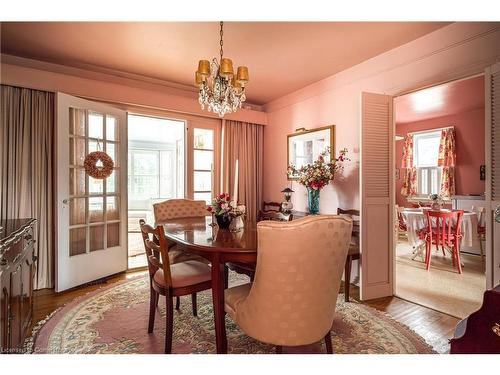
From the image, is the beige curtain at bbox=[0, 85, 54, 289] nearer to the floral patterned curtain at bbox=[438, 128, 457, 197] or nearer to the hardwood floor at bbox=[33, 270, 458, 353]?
the hardwood floor at bbox=[33, 270, 458, 353]

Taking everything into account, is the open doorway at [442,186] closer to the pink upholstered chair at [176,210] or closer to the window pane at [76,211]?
the pink upholstered chair at [176,210]

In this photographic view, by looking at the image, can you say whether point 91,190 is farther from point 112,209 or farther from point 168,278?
point 168,278

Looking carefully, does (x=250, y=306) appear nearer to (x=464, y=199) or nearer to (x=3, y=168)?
(x=3, y=168)

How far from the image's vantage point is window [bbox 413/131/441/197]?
5783 millimetres

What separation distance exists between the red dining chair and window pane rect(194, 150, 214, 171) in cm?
319

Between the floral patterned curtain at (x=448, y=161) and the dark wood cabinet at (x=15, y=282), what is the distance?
651cm

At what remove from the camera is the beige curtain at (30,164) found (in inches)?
111

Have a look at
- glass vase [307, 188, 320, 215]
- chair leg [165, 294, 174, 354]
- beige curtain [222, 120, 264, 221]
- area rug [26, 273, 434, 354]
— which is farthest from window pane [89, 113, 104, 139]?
glass vase [307, 188, 320, 215]

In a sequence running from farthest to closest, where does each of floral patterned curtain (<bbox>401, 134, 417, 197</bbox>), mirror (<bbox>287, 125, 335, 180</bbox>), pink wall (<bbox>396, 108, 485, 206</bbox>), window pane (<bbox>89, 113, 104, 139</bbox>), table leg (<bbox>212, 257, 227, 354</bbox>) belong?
floral patterned curtain (<bbox>401, 134, 417, 197</bbox>) < pink wall (<bbox>396, 108, 485, 206</bbox>) < mirror (<bbox>287, 125, 335, 180</bbox>) < window pane (<bbox>89, 113, 104, 139</bbox>) < table leg (<bbox>212, 257, 227, 354</bbox>)

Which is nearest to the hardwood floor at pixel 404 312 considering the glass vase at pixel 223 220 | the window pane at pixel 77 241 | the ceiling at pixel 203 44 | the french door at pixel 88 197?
the french door at pixel 88 197

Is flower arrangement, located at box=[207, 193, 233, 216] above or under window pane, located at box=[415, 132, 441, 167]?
under
